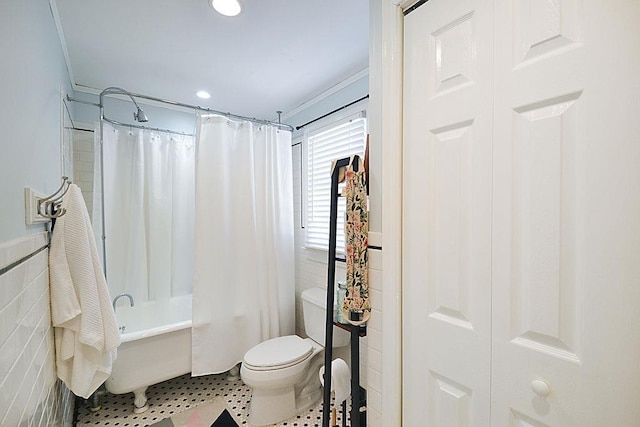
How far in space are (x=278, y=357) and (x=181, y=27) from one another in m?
2.07

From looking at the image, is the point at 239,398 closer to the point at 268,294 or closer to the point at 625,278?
the point at 268,294

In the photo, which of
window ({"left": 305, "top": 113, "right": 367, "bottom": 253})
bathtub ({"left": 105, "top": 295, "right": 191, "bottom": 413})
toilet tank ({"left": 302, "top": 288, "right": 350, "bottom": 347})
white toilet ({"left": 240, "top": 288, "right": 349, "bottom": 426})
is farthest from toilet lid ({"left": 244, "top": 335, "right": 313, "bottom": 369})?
window ({"left": 305, "top": 113, "right": 367, "bottom": 253})

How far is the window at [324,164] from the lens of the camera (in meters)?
2.21

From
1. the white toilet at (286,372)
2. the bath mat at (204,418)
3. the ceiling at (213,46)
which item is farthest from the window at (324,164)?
the bath mat at (204,418)

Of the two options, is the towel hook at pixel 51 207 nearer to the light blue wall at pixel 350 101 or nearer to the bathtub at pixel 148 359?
the bathtub at pixel 148 359

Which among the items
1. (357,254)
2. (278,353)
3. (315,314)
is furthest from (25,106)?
(315,314)

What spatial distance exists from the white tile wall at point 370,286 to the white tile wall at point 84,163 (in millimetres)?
1734

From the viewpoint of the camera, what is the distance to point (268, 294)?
2504mm

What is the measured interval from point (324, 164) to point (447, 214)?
165cm

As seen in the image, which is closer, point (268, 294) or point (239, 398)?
point (239, 398)

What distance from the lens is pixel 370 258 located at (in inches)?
48.9

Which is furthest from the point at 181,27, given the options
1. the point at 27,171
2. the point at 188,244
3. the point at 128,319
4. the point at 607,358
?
the point at 128,319

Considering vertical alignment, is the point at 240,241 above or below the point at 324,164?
below

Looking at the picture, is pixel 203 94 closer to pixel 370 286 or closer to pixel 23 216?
pixel 23 216
